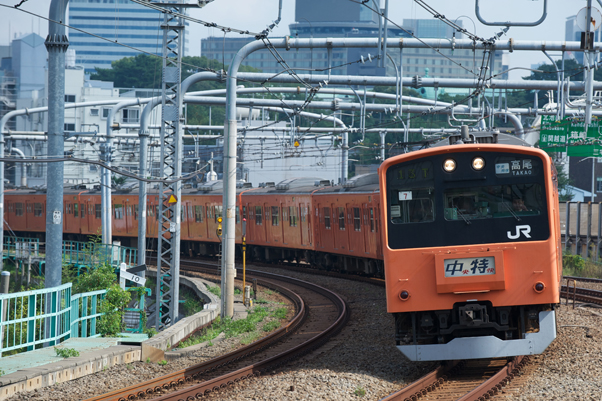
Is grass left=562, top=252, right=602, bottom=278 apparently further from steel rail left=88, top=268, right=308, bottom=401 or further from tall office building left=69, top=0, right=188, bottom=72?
tall office building left=69, top=0, right=188, bottom=72

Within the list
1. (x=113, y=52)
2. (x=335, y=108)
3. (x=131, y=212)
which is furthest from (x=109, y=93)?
(x=113, y=52)

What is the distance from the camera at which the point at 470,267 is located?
329 inches

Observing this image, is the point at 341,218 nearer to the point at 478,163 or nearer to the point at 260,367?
the point at 260,367

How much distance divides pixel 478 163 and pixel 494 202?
0.49m

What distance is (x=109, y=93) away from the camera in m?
67.9

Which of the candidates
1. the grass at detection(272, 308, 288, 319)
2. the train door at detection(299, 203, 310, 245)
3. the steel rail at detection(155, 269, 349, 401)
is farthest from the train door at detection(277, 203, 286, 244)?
the steel rail at detection(155, 269, 349, 401)

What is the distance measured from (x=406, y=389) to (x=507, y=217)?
2.32 metres

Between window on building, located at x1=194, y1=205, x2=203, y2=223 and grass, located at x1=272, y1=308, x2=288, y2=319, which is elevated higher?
window on building, located at x1=194, y1=205, x2=203, y2=223

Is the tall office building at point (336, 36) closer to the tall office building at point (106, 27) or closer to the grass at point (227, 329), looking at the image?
the tall office building at point (106, 27)

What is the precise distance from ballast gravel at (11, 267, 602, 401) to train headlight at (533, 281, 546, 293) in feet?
3.25

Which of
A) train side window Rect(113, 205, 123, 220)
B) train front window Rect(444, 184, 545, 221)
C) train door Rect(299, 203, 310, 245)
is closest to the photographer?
train front window Rect(444, 184, 545, 221)

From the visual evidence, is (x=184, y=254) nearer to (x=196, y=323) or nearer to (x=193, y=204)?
(x=193, y=204)

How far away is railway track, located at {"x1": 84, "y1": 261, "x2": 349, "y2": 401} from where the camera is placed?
8141 millimetres

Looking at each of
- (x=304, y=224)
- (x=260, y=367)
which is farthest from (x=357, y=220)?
(x=260, y=367)
